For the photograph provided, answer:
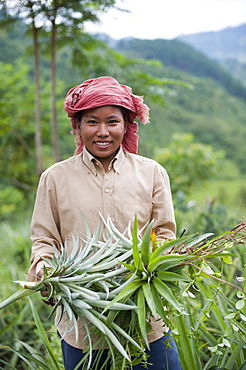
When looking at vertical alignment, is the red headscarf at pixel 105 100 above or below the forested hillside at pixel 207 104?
above

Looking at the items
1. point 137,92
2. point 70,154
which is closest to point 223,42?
point 70,154

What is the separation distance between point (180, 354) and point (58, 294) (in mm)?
736

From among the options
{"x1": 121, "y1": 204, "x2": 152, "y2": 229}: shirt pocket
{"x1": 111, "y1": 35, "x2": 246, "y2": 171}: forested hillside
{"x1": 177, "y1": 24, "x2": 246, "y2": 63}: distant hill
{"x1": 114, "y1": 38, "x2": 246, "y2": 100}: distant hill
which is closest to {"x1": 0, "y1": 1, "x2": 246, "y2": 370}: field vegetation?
{"x1": 121, "y1": 204, "x2": 152, "y2": 229}: shirt pocket

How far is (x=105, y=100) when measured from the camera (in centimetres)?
161

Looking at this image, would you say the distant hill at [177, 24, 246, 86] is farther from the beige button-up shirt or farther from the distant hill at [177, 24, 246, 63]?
the beige button-up shirt

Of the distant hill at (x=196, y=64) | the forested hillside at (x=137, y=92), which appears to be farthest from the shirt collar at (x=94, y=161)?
the distant hill at (x=196, y=64)

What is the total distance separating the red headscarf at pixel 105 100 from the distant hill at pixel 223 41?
185 feet

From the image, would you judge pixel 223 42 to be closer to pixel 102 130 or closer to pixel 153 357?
pixel 102 130

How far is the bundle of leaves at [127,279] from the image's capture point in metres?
1.26

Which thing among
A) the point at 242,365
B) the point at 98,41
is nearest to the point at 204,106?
the point at 98,41

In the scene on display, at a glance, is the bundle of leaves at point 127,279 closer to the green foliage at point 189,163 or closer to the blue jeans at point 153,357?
the blue jeans at point 153,357

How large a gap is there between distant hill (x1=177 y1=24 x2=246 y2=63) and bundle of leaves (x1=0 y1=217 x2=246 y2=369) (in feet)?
187

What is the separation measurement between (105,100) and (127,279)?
0.77 m

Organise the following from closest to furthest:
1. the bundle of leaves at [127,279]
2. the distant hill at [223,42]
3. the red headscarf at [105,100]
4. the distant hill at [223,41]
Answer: the bundle of leaves at [127,279], the red headscarf at [105,100], the distant hill at [223,42], the distant hill at [223,41]
